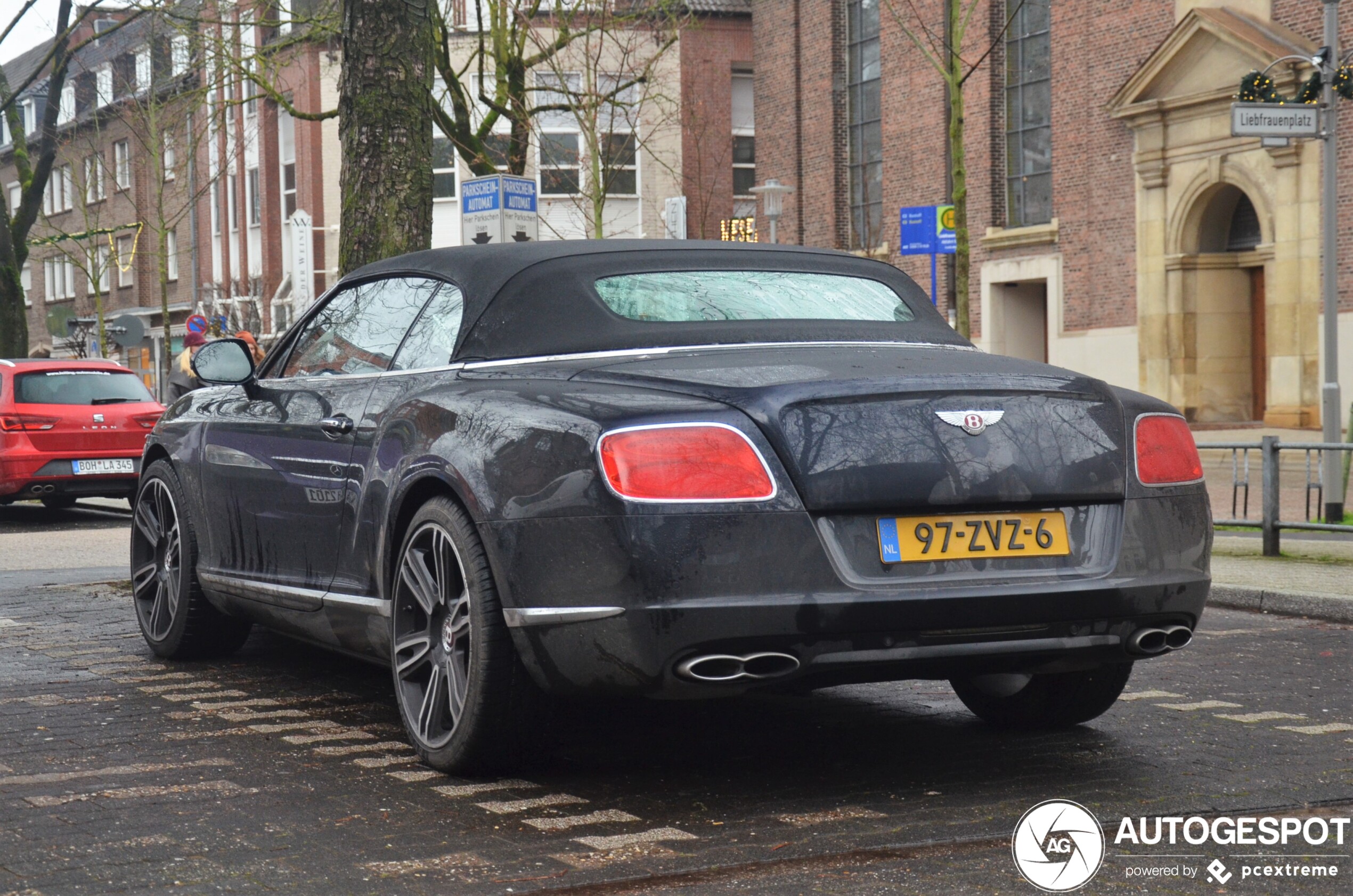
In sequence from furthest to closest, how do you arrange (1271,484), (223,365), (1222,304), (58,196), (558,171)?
(58,196), (558,171), (1222,304), (1271,484), (223,365)

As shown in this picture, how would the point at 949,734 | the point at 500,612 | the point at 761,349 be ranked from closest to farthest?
the point at 500,612, the point at 761,349, the point at 949,734

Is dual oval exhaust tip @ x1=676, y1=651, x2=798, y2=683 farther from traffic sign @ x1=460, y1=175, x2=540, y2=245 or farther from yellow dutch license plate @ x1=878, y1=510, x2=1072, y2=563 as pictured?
traffic sign @ x1=460, y1=175, x2=540, y2=245

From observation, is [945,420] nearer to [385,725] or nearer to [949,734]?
[949,734]

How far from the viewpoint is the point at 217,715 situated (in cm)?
599

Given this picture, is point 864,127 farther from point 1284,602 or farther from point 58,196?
point 58,196

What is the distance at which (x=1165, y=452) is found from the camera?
480 cm

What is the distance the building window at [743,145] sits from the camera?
46000 millimetres

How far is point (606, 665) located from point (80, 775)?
1679 millimetres

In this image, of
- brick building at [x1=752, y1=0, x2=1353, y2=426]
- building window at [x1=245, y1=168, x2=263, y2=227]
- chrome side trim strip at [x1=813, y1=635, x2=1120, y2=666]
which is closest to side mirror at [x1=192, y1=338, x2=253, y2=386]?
chrome side trim strip at [x1=813, y1=635, x2=1120, y2=666]

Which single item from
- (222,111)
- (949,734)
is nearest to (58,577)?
(949,734)

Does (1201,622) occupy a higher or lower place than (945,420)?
lower

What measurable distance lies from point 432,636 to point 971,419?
1.62 metres

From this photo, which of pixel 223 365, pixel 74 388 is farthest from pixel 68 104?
pixel 223 365

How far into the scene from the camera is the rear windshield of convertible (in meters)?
5.34
